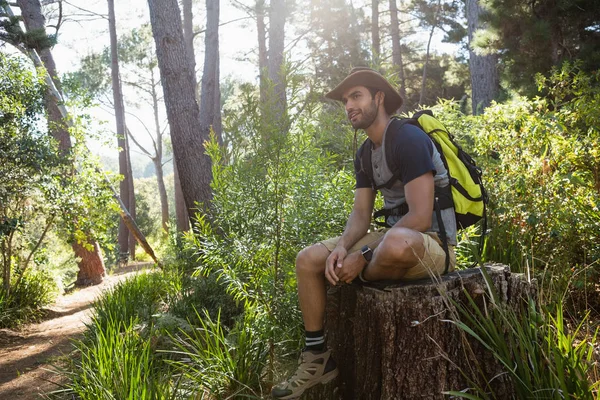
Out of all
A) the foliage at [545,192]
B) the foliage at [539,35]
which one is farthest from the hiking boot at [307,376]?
the foliage at [539,35]

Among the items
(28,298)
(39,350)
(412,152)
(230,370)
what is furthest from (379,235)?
(28,298)

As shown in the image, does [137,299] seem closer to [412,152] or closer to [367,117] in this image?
[367,117]

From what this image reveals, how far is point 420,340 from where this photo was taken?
240 centimetres

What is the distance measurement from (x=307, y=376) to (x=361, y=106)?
60.5 inches

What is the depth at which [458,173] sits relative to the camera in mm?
2771

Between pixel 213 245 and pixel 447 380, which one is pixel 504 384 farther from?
pixel 213 245

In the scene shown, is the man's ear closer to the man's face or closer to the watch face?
the man's face

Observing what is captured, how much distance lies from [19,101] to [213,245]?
535cm

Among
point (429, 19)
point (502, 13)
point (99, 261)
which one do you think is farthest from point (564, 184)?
point (429, 19)

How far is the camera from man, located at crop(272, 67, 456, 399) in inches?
100

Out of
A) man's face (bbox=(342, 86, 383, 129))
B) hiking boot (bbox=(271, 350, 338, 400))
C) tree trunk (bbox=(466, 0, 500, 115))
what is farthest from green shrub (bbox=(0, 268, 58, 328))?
tree trunk (bbox=(466, 0, 500, 115))

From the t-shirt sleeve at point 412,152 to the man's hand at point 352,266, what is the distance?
0.47 meters

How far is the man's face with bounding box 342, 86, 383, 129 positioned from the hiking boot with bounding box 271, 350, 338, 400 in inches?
51.9

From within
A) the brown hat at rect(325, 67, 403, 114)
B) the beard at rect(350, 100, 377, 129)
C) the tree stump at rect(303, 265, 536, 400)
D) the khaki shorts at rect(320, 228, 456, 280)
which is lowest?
the tree stump at rect(303, 265, 536, 400)
